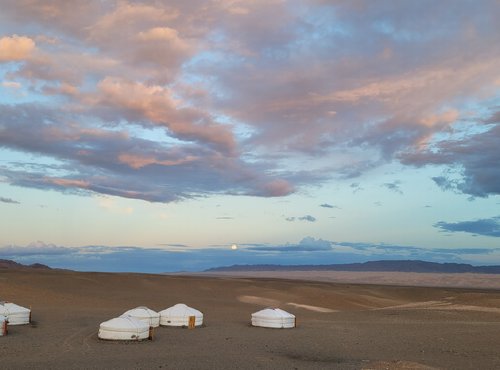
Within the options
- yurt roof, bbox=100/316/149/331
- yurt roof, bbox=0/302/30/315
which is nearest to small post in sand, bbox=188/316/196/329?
yurt roof, bbox=100/316/149/331

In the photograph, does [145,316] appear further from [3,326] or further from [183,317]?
[3,326]

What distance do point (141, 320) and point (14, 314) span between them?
693 cm

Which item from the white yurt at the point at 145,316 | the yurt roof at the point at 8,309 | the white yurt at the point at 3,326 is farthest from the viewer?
the white yurt at the point at 145,316

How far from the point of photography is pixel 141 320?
1041 inches

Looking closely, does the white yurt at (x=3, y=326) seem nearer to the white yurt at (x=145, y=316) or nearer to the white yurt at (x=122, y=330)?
the white yurt at (x=122, y=330)

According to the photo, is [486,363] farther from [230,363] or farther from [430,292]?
[430,292]

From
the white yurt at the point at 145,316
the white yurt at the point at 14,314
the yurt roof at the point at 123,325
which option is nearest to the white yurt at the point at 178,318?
the white yurt at the point at 145,316

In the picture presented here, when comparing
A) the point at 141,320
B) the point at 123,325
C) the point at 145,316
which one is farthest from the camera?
the point at 145,316

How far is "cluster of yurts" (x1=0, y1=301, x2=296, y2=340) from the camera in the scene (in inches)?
925

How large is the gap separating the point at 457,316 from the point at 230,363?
2581 centimetres

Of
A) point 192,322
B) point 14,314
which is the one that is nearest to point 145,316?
point 192,322

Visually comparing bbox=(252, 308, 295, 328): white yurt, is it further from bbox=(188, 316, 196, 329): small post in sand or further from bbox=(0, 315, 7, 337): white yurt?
bbox=(0, 315, 7, 337): white yurt

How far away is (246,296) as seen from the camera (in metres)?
58.8

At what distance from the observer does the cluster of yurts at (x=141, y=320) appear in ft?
77.0
